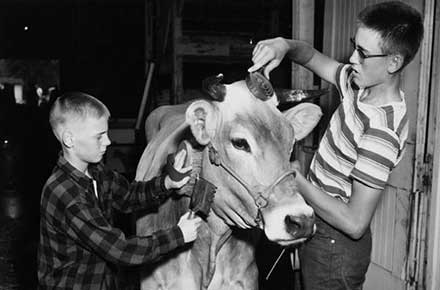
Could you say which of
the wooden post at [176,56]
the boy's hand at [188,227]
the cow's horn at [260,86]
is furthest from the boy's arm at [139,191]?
the wooden post at [176,56]

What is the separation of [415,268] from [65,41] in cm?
1277

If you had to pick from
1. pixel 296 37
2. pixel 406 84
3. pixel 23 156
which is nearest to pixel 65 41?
pixel 23 156

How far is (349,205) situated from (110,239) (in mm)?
1055

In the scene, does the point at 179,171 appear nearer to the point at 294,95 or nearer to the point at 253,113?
the point at 253,113

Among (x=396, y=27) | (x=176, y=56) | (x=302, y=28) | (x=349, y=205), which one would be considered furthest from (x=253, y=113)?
(x=176, y=56)

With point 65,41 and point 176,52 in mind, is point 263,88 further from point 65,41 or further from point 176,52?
point 65,41

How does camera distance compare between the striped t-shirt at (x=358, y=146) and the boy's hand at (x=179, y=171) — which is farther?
the boy's hand at (x=179, y=171)

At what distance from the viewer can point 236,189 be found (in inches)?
93.7

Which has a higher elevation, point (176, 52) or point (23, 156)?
point (176, 52)

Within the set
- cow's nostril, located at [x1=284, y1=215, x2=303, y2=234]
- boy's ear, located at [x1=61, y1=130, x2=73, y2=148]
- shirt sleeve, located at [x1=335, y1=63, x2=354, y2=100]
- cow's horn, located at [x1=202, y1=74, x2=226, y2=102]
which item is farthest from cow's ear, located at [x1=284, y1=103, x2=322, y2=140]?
boy's ear, located at [x1=61, y1=130, x2=73, y2=148]

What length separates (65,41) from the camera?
47.3 ft

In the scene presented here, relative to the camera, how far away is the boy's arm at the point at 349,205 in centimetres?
226

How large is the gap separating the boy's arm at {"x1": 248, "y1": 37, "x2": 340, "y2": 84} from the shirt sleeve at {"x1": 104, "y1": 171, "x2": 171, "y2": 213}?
781 mm

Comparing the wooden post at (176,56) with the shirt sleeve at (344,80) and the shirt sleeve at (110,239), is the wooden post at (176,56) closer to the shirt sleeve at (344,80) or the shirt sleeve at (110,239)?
the shirt sleeve at (344,80)
